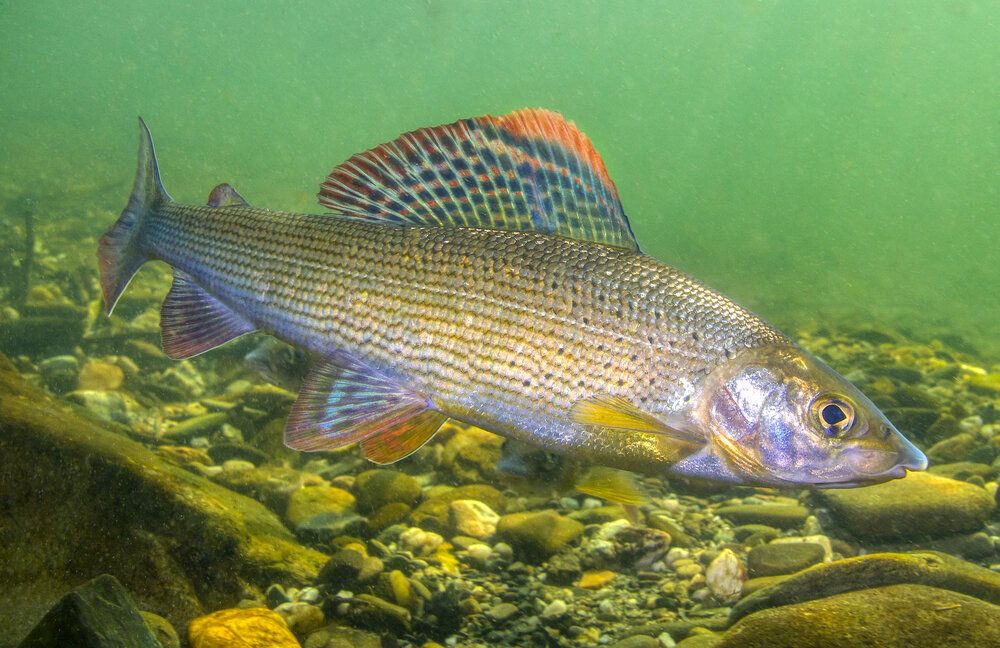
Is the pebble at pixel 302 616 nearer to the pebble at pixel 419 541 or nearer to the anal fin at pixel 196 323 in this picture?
the pebble at pixel 419 541

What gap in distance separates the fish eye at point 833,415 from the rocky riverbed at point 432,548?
770 mm

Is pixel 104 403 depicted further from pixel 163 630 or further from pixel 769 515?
pixel 769 515

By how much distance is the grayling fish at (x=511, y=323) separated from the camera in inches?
86.0

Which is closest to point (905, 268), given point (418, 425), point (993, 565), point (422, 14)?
point (993, 565)

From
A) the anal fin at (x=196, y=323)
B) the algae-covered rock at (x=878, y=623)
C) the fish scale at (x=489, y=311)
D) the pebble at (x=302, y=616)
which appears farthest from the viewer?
the anal fin at (x=196, y=323)

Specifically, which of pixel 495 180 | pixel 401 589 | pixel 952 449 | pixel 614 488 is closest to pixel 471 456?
pixel 401 589

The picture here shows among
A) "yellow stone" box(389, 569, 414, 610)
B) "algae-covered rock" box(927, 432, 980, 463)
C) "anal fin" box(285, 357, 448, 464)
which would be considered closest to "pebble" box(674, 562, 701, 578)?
"yellow stone" box(389, 569, 414, 610)

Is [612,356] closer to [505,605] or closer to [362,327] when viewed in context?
[362,327]

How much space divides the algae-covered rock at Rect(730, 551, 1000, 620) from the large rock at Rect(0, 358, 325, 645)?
224 cm

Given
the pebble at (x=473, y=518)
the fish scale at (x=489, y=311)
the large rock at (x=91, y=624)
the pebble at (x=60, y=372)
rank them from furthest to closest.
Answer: the pebble at (x=60, y=372) < the pebble at (x=473, y=518) < the fish scale at (x=489, y=311) < the large rock at (x=91, y=624)

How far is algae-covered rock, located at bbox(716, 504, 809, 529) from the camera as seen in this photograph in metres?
3.98

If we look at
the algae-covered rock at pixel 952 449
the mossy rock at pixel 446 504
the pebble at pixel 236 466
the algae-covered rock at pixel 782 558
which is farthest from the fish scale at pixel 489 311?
the algae-covered rock at pixel 952 449

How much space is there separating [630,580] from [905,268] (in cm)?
4529

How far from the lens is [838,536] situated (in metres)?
3.86
